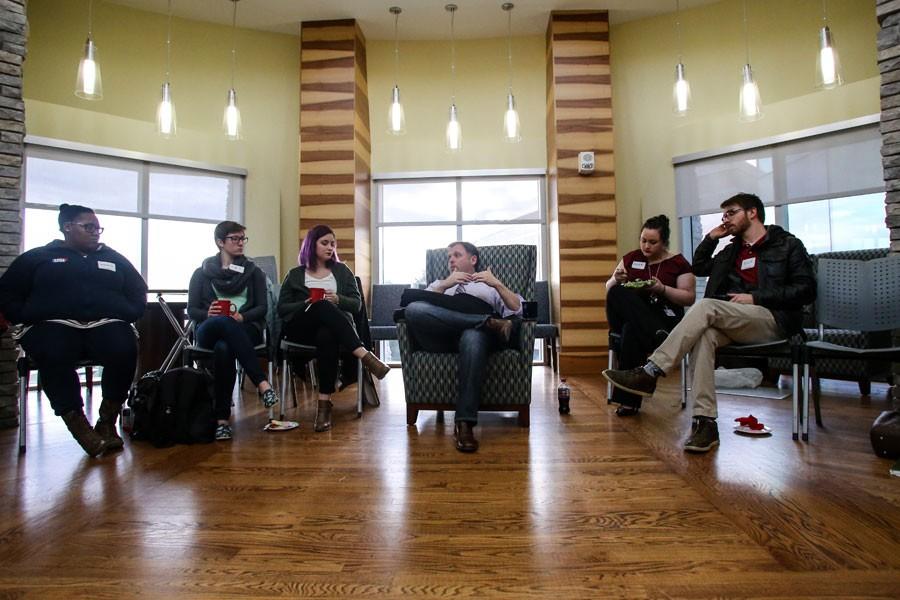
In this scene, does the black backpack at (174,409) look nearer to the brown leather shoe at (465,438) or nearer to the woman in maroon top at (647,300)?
the brown leather shoe at (465,438)

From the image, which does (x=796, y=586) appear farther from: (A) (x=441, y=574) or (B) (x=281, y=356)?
(B) (x=281, y=356)

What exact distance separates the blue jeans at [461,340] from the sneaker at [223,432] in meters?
1.06

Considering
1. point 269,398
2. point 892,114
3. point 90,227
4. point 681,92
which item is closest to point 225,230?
point 90,227

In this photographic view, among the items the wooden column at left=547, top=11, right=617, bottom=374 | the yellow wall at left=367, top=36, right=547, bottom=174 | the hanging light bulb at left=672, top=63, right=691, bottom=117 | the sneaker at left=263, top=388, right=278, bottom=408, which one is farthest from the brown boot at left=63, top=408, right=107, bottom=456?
the hanging light bulb at left=672, top=63, right=691, bottom=117

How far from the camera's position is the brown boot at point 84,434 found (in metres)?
2.36

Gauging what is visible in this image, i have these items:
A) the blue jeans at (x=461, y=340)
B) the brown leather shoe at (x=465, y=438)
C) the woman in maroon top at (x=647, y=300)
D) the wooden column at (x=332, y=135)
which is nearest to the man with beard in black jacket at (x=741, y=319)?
the woman in maroon top at (x=647, y=300)

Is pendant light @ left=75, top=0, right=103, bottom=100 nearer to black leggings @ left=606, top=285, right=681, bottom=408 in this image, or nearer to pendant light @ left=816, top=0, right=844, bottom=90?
black leggings @ left=606, top=285, right=681, bottom=408

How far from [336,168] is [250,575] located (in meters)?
4.83

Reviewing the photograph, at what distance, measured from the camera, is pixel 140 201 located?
5633mm

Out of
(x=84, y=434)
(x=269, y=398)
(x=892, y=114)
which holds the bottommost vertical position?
(x=84, y=434)

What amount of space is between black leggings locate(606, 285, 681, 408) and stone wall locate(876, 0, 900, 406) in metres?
1.14

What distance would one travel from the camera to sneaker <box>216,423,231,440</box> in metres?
2.67

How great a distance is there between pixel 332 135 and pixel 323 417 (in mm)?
3638

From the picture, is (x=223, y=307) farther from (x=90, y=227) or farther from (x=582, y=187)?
(x=582, y=187)
